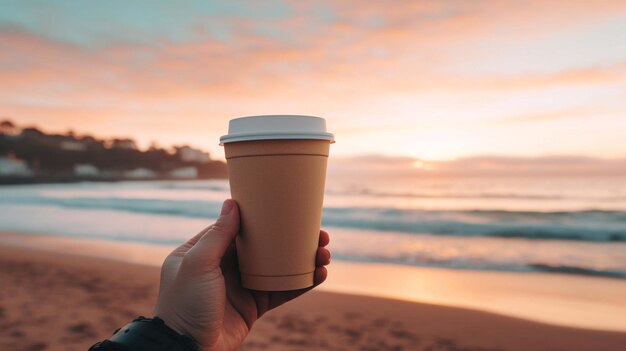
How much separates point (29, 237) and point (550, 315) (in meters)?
11.1

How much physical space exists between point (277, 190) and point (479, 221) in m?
12.7

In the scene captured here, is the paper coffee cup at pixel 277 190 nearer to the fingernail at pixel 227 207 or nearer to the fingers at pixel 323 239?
the fingernail at pixel 227 207

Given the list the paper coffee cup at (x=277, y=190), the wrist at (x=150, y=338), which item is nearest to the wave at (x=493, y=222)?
the paper coffee cup at (x=277, y=190)

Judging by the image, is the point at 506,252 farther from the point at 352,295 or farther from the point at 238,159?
the point at 238,159

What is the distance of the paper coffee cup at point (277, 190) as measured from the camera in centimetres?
157

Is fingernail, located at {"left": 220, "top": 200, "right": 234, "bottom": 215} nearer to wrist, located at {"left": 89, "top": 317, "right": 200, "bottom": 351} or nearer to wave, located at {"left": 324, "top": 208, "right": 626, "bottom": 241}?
wrist, located at {"left": 89, "top": 317, "right": 200, "bottom": 351}

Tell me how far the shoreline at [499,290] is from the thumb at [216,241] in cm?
443

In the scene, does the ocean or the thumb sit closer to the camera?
the thumb

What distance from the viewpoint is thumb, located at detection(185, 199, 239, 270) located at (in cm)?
162

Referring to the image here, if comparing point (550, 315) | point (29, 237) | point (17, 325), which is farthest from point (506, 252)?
point (29, 237)

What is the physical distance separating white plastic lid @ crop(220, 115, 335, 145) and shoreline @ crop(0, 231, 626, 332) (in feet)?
14.6

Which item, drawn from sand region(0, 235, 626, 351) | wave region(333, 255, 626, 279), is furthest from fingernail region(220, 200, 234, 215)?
wave region(333, 255, 626, 279)

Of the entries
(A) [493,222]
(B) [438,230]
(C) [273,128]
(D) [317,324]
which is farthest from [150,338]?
(A) [493,222]

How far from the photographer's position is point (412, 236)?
1071 cm
